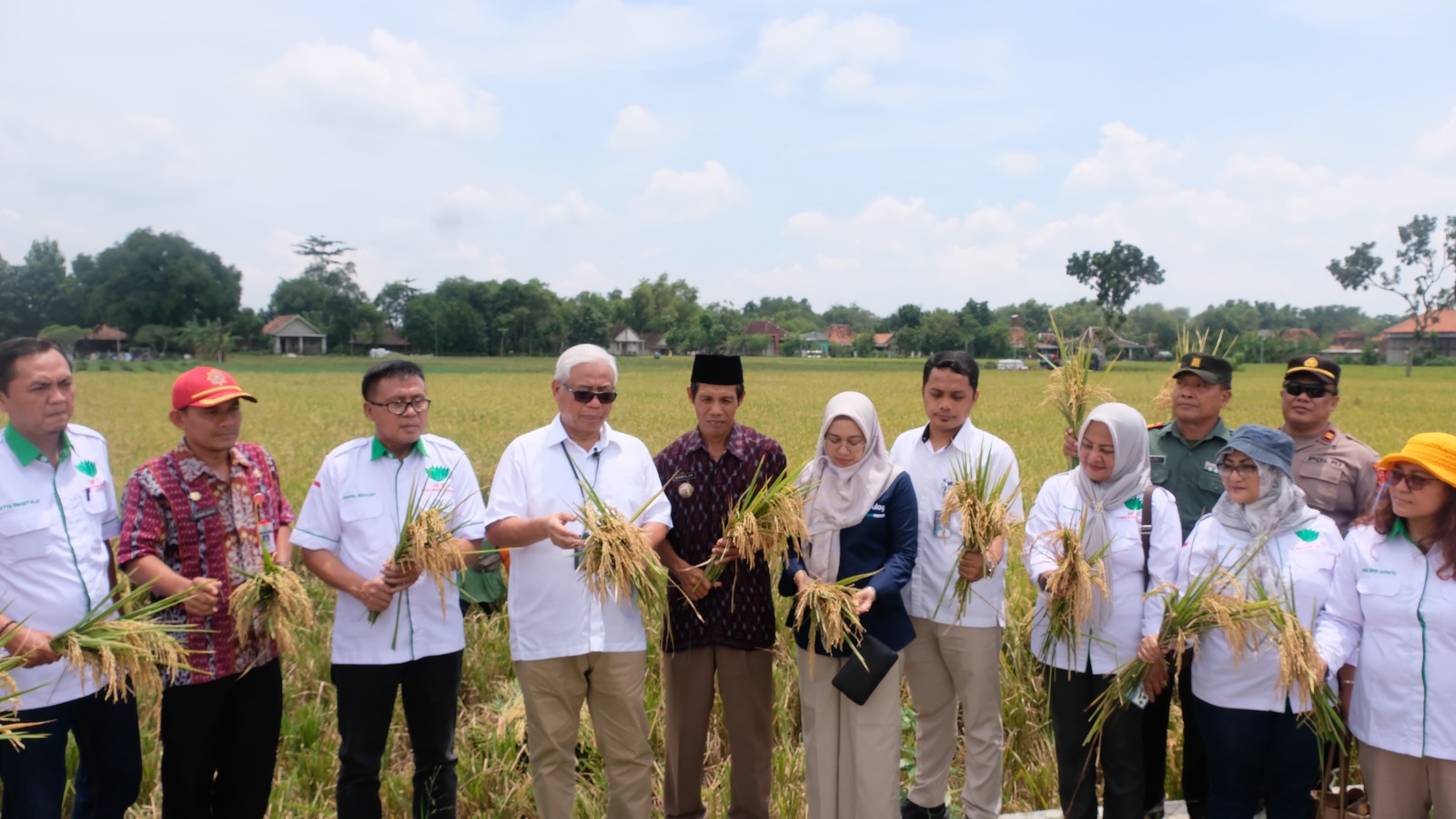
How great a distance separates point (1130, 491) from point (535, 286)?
3234cm

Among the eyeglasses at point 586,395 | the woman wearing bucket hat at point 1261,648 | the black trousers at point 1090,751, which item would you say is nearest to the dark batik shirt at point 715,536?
the eyeglasses at point 586,395

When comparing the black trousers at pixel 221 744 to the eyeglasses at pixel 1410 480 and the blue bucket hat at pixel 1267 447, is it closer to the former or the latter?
the blue bucket hat at pixel 1267 447

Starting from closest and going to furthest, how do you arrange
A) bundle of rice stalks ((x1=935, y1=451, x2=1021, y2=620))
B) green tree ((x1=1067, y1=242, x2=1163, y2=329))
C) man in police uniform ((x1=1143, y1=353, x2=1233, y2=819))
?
1. bundle of rice stalks ((x1=935, y1=451, x2=1021, y2=620))
2. man in police uniform ((x1=1143, y1=353, x2=1233, y2=819))
3. green tree ((x1=1067, y1=242, x2=1163, y2=329))

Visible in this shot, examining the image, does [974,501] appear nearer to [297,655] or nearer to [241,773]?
[241,773]

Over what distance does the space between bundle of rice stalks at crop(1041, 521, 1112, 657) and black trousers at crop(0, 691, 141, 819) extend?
347cm

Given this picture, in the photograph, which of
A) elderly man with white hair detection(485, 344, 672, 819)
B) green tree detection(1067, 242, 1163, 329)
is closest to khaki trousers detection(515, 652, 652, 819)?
elderly man with white hair detection(485, 344, 672, 819)

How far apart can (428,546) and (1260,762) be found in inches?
128

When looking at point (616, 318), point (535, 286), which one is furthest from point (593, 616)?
point (616, 318)

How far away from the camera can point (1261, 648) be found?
2943 mm

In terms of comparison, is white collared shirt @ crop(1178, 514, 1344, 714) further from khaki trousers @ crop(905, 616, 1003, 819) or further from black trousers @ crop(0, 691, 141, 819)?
black trousers @ crop(0, 691, 141, 819)

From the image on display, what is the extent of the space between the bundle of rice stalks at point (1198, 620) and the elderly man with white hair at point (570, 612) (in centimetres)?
183

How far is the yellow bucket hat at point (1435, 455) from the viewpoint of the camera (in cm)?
267

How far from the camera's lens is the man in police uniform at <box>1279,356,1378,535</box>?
3.87 m

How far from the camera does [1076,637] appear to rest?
3.20 meters
